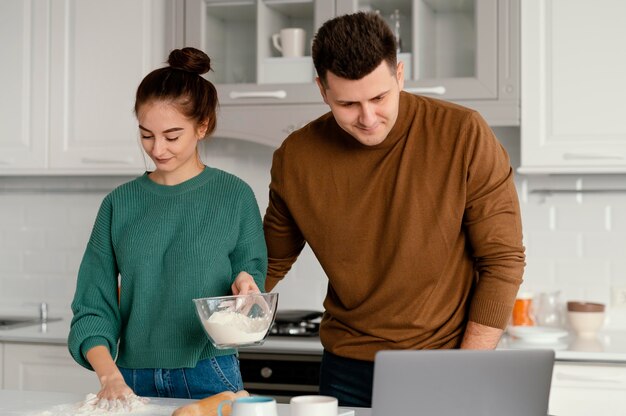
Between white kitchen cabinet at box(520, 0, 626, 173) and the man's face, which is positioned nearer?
the man's face

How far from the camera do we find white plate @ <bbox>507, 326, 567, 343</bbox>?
318cm

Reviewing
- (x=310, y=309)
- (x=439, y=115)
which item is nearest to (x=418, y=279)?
(x=439, y=115)

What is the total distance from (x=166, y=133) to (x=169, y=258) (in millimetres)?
274

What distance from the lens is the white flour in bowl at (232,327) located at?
5.94 ft

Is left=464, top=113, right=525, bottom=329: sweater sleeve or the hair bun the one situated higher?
the hair bun

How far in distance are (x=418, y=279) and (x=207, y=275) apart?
1.52 feet

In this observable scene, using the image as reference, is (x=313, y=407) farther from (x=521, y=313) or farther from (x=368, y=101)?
(x=521, y=313)

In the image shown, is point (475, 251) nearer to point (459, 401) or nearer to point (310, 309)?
point (459, 401)

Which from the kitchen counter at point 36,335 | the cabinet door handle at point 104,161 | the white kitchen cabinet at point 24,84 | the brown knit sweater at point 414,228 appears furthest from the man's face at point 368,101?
the white kitchen cabinet at point 24,84

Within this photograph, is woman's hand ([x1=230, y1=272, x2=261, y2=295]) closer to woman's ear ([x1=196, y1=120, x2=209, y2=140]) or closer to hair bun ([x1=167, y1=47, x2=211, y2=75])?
woman's ear ([x1=196, y1=120, x2=209, y2=140])

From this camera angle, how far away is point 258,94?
11.3 feet

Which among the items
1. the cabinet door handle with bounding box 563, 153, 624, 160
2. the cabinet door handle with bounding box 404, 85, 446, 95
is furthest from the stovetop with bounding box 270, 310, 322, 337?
the cabinet door handle with bounding box 563, 153, 624, 160

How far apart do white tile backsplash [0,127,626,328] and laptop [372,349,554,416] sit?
7.63 ft

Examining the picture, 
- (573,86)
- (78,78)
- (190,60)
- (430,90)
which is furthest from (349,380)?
(78,78)
